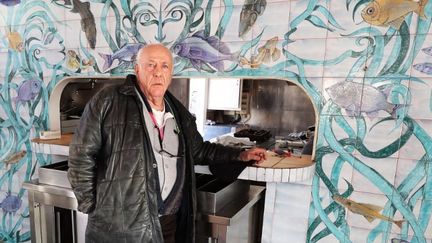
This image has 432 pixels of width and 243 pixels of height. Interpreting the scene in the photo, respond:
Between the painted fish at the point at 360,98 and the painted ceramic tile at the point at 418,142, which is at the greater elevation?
the painted fish at the point at 360,98

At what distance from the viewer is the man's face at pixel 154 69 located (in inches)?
54.0

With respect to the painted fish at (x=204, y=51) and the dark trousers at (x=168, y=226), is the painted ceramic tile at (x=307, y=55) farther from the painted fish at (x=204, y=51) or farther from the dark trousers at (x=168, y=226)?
the dark trousers at (x=168, y=226)

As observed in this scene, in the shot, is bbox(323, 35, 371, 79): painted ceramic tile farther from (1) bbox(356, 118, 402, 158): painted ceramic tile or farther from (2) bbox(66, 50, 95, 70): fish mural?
(2) bbox(66, 50, 95, 70): fish mural

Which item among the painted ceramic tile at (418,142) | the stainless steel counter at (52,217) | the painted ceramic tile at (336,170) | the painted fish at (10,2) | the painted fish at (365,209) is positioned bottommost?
the stainless steel counter at (52,217)

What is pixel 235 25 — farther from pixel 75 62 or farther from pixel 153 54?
pixel 75 62

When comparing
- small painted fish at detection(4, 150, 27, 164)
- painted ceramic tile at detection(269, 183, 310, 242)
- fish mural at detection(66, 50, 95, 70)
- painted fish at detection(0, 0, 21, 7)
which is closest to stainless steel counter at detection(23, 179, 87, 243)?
small painted fish at detection(4, 150, 27, 164)

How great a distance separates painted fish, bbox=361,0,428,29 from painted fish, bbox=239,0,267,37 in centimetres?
56

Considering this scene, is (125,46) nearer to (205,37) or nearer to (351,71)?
(205,37)

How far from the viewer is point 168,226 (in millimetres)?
1494

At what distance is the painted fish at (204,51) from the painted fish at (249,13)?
15 centimetres

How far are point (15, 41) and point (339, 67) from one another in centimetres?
258

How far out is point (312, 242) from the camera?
5.74 ft

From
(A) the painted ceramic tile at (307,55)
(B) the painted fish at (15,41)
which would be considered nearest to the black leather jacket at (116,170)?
(A) the painted ceramic tile at (307,55)

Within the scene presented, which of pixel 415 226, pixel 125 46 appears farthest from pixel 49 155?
pixel 415 226
